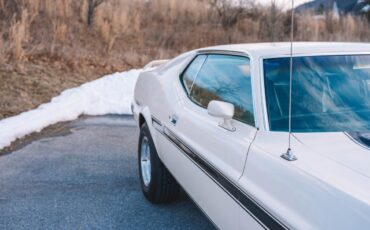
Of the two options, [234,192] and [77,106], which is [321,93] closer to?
[234,192]

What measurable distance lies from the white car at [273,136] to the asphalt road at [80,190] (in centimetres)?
56

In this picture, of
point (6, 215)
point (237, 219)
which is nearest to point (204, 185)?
point (237, 219)

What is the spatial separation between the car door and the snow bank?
11.0 ft

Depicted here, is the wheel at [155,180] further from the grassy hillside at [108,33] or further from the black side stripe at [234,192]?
the grassy hillside at [108,33]

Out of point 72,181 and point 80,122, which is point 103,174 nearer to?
point 72,181

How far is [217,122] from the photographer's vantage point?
2.50 meters

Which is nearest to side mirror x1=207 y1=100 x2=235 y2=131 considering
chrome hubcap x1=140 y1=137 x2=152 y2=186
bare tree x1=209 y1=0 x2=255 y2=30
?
chrome hubcap x1=140 y1=137 x2=152 y2=186

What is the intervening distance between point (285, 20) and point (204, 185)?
53.9ft

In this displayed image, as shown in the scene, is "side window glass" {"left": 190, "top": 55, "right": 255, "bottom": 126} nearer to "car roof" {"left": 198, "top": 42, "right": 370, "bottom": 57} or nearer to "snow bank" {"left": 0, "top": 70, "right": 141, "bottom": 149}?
"car roof" {"left": 198, "top": 42, "right": 370, "bottom": 57}

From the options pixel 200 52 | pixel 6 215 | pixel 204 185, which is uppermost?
pixel 200 52

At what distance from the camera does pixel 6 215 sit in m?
3.57

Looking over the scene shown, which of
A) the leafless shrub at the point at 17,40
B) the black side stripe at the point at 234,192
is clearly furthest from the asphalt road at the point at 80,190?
the leafless shrub at the point at 17,40

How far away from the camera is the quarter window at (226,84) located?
2.42 metres

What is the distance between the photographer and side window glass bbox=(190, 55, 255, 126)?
2420 mm
